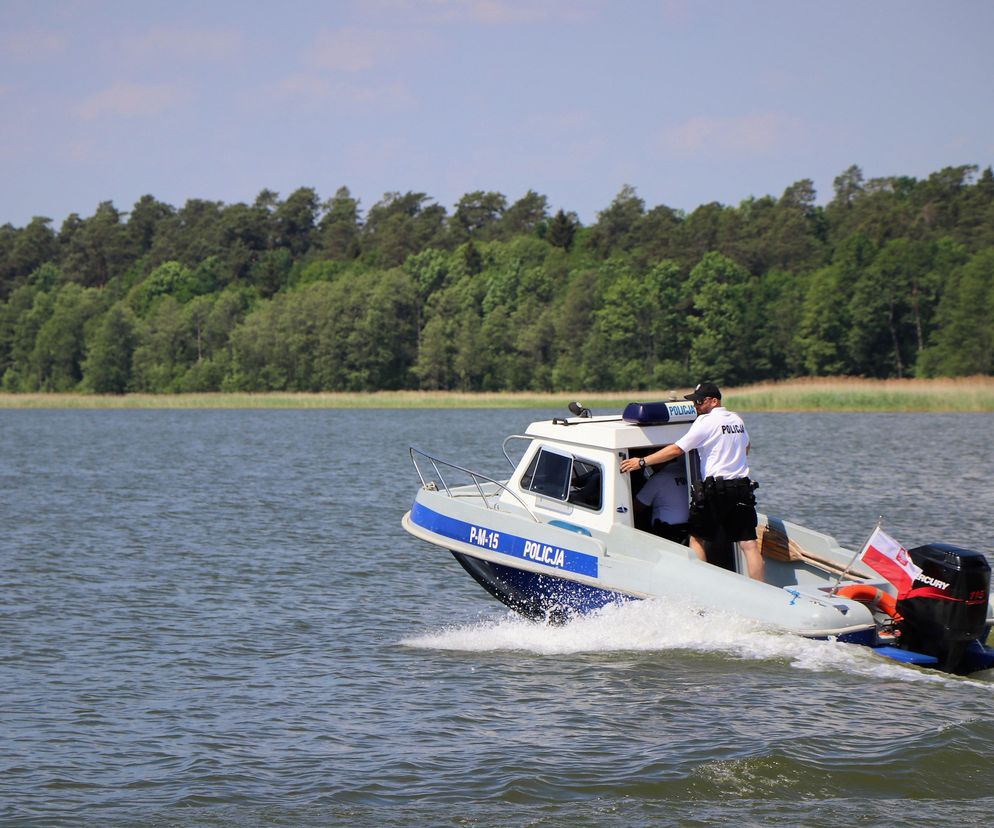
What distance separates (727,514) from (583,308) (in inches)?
3557

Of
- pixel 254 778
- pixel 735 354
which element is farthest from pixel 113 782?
pixel 735 354

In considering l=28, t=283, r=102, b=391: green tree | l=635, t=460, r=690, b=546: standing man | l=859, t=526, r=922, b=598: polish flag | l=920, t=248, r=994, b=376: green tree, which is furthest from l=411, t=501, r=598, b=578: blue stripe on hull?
l=28, t=283, r=102, b=391: green tree

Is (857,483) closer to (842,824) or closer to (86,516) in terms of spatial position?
(86,516)

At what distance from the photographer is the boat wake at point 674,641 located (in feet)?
34.3

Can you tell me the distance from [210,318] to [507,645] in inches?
4240

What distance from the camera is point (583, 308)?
331 feet

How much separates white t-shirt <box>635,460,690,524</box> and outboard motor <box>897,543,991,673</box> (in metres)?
2.24

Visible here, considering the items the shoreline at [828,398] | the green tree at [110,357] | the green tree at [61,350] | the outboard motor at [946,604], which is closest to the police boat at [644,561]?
the outboard motor at [946,604]

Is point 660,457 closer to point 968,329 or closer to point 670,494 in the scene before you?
point 670,494

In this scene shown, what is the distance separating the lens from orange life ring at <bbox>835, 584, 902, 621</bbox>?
10797 millimetres

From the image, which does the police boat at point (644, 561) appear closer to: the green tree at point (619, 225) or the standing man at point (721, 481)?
the standing man at point (721, 481)

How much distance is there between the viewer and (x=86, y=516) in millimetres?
23281

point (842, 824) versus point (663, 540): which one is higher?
point (663, 540)

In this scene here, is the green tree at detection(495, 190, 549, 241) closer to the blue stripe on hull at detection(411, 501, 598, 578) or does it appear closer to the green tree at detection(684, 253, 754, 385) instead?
the green tree at detection(684, 253, 754, 385)
